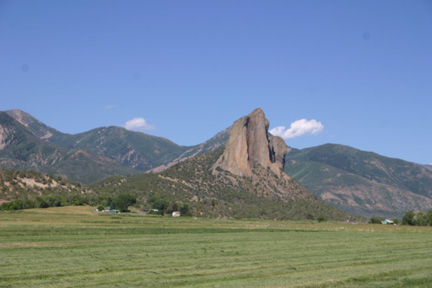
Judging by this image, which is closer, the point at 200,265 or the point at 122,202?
the point at 200,265

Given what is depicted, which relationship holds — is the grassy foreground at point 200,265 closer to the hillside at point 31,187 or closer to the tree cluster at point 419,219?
the hillside at point 31,187

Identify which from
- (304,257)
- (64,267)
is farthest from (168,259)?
(304,257)

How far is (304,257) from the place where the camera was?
120 ft

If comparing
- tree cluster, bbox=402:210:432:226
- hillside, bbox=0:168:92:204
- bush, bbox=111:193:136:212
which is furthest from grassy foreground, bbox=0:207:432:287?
tree cluster, bbox=402:210:432:226

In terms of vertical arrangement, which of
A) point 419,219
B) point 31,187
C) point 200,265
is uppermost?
point 31,187

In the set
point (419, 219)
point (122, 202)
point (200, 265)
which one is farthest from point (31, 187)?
point (200, 265)

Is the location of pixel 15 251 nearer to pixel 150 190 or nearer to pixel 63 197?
pixel 63 197

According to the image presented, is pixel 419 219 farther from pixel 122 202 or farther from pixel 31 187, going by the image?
pixel 31 187

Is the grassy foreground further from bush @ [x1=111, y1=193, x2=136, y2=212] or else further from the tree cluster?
the tree cluster

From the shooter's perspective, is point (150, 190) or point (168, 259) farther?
point (150, 190)

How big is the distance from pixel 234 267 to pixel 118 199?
110m

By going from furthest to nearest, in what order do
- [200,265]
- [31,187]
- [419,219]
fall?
[31,187]
[419,219]
[200,265]

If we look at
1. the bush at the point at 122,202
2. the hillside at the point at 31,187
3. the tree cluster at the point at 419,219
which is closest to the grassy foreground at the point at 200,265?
the bush at the point at 122,202

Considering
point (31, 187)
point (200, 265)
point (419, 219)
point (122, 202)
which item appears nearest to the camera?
point (200, 265)
